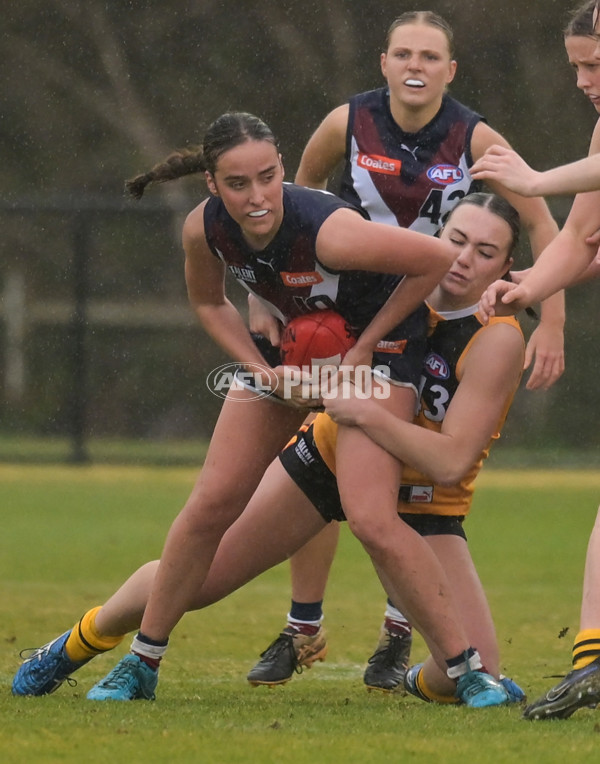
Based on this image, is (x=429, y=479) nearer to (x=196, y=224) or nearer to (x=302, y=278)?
(x=302, y=278)

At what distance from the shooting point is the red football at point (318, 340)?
420cm

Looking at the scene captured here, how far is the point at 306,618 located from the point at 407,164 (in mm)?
1527

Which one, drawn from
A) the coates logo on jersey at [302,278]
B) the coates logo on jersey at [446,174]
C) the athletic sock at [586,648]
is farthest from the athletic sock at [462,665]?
the coates logo on jersey at [446,174]

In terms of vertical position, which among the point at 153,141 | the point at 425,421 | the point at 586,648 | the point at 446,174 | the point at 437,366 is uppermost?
the point at 153,141

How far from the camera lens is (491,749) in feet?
11.1

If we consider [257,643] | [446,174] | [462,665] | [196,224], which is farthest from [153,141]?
[462,665]

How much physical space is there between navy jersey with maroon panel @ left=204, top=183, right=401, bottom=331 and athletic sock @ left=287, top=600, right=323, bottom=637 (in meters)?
1.14

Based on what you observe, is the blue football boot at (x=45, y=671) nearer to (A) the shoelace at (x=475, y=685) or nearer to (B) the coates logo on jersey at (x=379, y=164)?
(A) the shoelace at (x=475, y=685)

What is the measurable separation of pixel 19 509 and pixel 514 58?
30.2ft

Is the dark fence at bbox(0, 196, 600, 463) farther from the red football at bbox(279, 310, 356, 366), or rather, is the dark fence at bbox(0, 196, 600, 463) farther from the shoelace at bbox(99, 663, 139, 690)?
the red football at bbox(279, 310, 356, 366)

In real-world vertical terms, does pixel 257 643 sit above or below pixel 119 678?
below

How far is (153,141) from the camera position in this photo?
696 inches

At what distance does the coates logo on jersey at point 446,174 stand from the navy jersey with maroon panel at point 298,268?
3.00ft

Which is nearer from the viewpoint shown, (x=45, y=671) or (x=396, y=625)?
(x=45, y=671)
